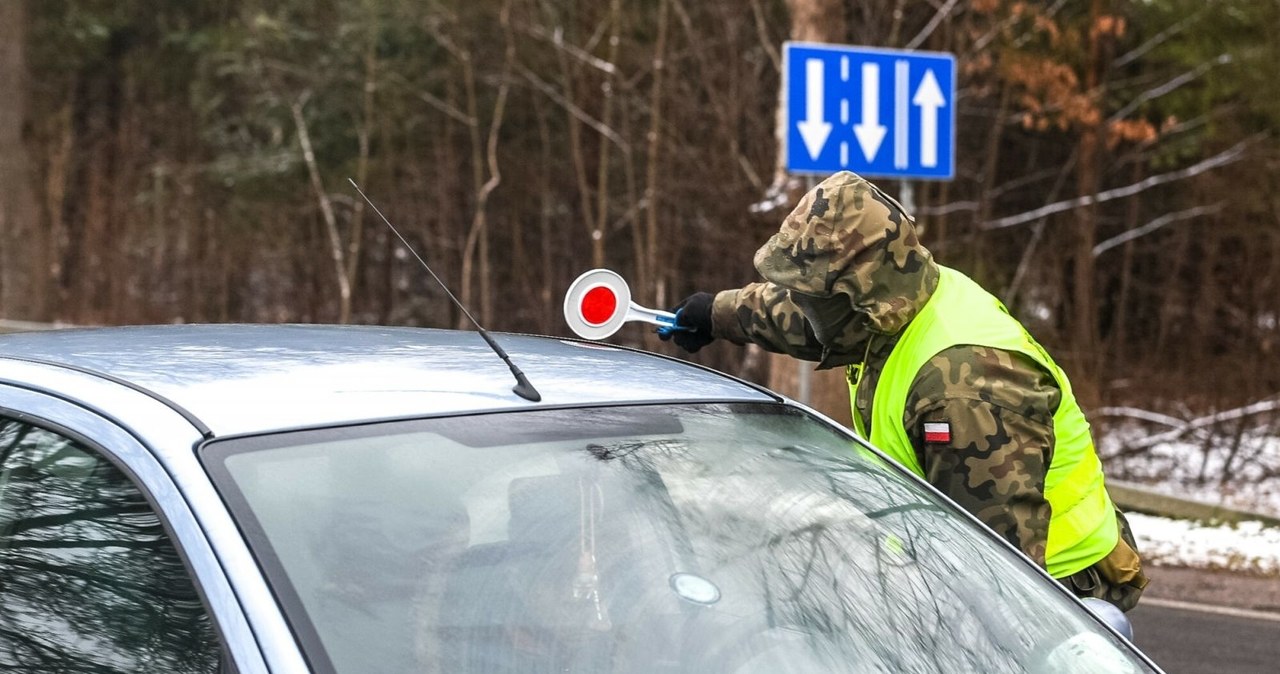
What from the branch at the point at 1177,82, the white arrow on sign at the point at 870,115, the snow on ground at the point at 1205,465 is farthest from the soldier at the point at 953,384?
the branch at the point at 1177,82

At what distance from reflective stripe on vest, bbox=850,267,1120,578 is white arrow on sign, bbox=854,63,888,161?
4775mm

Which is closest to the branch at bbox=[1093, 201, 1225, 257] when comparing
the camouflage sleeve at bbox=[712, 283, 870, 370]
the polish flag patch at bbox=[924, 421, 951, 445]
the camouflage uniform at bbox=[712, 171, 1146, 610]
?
the camouflage sleeve at bbox=[712, 283, 870, 370]

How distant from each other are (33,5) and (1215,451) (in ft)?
65.5

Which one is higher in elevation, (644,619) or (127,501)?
(127,501)

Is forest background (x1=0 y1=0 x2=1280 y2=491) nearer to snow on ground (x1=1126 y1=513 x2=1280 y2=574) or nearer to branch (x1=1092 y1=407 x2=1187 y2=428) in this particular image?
branch (x1=1092 y1=407 x2=1187 y2=428)

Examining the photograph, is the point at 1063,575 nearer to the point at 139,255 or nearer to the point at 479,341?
the point at 479,341

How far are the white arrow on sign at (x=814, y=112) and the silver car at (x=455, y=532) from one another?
519 centimetres

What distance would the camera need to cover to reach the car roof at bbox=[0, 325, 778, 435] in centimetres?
216

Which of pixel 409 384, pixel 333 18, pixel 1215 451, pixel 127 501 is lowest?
pixel 1215 451

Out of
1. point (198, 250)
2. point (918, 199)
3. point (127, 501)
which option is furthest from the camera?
point (198, 250)

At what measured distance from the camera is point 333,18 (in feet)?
80.3

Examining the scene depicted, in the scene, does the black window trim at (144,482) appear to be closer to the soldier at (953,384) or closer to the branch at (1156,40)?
the soldier at (953,384)

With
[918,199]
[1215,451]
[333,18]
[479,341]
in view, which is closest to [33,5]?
[333,18]

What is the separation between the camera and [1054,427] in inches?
119
